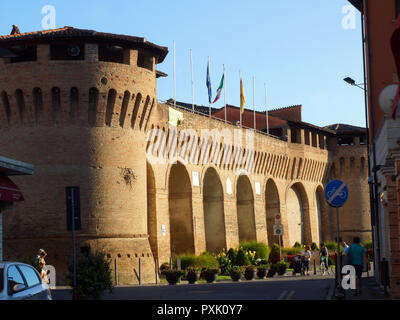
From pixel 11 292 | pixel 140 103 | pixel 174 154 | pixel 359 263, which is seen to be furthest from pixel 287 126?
pixel 11 292

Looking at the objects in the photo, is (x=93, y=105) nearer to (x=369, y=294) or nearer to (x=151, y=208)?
(x=151, y=208)

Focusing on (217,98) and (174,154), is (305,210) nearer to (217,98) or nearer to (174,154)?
(217,98)

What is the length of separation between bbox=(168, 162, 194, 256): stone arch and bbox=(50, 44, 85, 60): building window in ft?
35.4

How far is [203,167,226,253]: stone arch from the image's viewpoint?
48219 millimetres

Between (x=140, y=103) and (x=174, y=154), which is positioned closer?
(x=140, y=103)

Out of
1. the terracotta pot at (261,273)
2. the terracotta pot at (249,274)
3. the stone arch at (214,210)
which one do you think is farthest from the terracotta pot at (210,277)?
the stone arch at (214,210)

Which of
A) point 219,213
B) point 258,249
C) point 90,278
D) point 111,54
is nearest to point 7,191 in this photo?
point 90,278

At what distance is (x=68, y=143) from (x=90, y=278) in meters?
14.6

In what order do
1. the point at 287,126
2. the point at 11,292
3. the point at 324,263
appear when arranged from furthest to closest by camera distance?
1. the point at 287,126
2. the point at 324,263
3. the point at 11,292

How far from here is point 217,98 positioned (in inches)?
1818

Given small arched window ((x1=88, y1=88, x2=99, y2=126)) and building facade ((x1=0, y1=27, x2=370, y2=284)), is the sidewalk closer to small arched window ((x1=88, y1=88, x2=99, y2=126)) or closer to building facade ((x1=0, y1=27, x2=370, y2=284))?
building facade ((x1=0, y1=27, x2=370, y2=284))

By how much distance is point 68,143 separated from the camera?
109 ft

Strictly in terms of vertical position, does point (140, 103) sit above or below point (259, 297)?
above

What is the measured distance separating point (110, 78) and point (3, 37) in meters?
4.91
